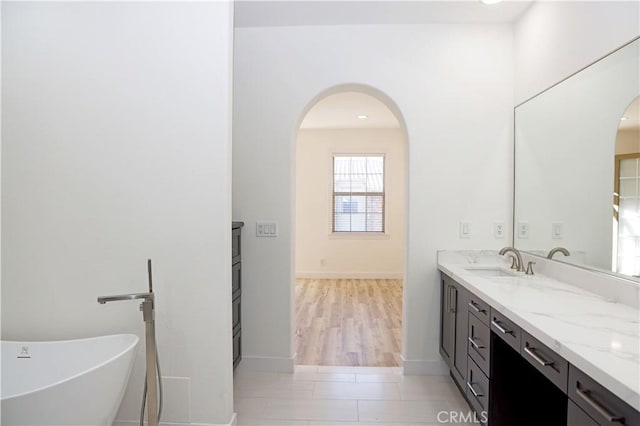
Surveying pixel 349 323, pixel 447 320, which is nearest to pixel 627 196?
pixel 447 320

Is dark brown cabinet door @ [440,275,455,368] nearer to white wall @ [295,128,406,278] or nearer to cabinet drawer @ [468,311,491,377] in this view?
cabinet drawer @ [468,311,491,377]

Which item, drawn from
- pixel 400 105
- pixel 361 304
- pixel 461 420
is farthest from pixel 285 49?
pixel 361 304

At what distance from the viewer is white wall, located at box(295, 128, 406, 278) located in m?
6.84

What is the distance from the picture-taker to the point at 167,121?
2.00 metres

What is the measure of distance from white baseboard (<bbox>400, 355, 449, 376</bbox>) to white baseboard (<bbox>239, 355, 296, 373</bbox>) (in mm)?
891

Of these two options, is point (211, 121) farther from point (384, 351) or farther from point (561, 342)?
point (384, 351)

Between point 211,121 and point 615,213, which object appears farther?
point 211,121

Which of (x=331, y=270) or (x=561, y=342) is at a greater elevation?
(x=561, y=342)

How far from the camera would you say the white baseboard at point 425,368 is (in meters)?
2.86

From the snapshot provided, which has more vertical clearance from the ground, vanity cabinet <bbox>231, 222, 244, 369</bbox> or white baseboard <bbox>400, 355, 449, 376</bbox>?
vanity cabinet <bbox>231, 222, 244, 369</bbox>

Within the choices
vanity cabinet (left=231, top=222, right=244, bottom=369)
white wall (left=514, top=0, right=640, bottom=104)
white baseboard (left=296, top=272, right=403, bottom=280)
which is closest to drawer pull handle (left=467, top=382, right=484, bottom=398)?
vanity cabinet (left=231, top=222, right=244, bottom=369)

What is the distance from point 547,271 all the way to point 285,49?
2.40 meters

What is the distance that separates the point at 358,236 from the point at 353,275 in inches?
28.7

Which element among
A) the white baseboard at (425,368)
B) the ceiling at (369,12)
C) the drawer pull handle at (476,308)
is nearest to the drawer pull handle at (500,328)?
the drawer pull handle at (476,308)
